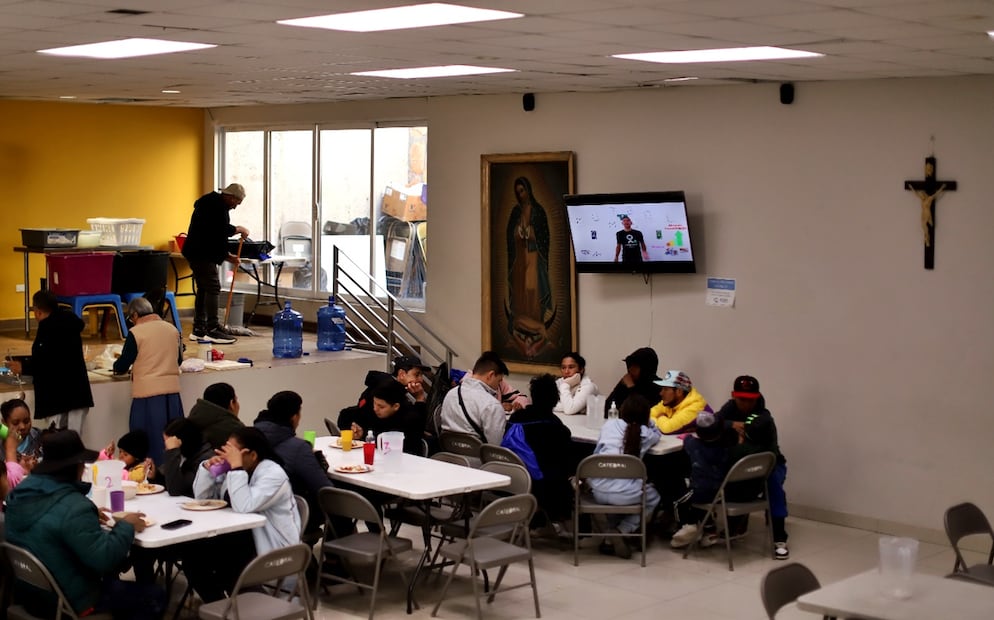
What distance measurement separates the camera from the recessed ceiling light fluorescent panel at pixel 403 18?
5.78 meters

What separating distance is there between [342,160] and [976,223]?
23.4ft

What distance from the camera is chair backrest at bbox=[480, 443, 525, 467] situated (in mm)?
7748

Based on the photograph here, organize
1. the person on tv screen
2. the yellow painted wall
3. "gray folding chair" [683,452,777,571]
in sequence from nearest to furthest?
"gray folding chair" [683,452,777,571] → the person on tv screen → the yellow painted wall

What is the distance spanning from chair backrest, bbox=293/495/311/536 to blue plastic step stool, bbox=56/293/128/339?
5.90m

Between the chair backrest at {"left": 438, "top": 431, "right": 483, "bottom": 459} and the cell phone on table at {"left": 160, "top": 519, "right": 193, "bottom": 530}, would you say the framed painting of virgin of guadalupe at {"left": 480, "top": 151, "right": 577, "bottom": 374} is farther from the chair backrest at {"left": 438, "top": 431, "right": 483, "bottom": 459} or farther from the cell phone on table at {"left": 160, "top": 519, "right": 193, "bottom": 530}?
the cell phone on table at {"left": 160, "top": 519, "right": 193, "bottom": 530}

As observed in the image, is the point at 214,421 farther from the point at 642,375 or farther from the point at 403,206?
the point at 403,206

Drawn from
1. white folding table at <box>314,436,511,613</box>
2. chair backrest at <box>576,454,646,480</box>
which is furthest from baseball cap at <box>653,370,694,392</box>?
white folding table at <box>314,436,511,613</box>

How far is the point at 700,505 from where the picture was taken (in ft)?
27.0

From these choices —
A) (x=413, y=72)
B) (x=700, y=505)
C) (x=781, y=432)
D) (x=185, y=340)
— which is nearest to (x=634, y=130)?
(x=413, y=72)

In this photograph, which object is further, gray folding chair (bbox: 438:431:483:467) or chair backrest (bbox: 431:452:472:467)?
gray folding chair (bbox: 438:431:483:467)


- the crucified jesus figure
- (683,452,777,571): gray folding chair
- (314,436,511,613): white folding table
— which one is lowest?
(683,452,777,571): gray folding chair

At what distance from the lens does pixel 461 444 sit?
8289 mm

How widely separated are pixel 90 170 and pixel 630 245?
6942 millimetres

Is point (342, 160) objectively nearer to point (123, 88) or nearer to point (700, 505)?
point (123, 88)
